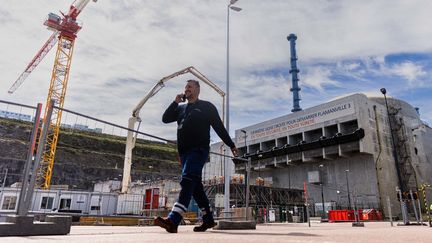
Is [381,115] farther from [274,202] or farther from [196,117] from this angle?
[196,117]

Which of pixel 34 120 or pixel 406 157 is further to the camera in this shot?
pixel 406 157

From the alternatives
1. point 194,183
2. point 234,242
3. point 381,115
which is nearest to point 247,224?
point 194,183

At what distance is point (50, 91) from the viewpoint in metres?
35.1

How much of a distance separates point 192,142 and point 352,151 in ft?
103

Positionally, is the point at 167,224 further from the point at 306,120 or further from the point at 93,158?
the point at 93,158

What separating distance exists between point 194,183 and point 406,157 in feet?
118

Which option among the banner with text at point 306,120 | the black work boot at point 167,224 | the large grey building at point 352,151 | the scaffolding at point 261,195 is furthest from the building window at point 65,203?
the banner with text at point 306,120

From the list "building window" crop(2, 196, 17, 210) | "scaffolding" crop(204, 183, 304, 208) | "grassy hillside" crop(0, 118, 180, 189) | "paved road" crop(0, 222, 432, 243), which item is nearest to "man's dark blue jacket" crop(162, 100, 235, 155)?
"paved road" crop(0, 222, 432, 243)

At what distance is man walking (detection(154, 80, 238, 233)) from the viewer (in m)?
3.13

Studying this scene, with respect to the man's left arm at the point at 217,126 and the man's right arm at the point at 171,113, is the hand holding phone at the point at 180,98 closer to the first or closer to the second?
the man's right arm at the point at 171,113

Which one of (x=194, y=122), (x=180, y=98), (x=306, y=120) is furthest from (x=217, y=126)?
(x=306, y=120)

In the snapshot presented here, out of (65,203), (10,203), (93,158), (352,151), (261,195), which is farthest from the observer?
(93,158)

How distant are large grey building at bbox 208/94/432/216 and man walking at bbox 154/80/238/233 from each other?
24628 mm

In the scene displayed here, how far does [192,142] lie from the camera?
3434 millimetres
